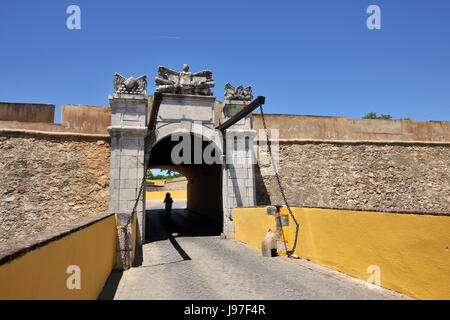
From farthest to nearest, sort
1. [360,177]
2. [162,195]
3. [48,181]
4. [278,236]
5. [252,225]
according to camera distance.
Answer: [162,195] < [360,177] < [48,181] < [252,225] < [278,236]

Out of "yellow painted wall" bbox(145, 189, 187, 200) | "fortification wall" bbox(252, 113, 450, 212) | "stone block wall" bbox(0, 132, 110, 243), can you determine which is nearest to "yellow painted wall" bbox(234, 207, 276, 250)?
"fortification wall" bbox(252, 113, 450, 212)

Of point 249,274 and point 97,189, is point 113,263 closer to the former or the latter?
point 249,274

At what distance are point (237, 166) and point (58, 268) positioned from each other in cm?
815

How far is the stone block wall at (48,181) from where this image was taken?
884cm

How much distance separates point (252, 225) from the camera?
8445 mm

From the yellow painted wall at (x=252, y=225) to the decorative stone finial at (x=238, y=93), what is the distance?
4.18 meters

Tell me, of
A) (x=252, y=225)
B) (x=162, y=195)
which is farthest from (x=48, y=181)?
(x=162, y=195)

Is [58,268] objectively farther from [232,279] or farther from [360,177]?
[360,177]

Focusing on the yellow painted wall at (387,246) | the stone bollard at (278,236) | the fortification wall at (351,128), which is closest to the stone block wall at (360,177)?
the fortification wall at (351,128)

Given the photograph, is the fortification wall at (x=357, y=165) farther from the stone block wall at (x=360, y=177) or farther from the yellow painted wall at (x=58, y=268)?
the yellow painted wall at (x=58, y=268)
